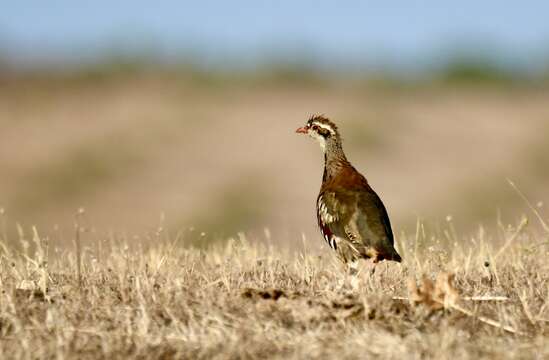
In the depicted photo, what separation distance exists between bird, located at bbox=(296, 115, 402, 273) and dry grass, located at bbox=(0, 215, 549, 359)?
24.7 inches

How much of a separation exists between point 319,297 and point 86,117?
33525 mm

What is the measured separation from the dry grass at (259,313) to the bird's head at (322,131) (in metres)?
2.28

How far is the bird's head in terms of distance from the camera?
10823 mm

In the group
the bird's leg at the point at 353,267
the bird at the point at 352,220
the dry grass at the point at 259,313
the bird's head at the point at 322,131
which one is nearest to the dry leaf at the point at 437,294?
the dry grass at the point at 259,313

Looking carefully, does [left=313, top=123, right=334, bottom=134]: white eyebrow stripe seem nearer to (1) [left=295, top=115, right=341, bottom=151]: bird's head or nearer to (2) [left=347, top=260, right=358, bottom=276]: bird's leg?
(1) [left=295, top=115, right=341, bottom=151]: bird's head

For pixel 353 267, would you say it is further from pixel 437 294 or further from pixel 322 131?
pixel 437 294

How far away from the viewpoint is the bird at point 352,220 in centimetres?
940

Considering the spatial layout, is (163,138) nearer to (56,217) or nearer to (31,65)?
(56,217)

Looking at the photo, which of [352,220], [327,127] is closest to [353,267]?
[352,220]

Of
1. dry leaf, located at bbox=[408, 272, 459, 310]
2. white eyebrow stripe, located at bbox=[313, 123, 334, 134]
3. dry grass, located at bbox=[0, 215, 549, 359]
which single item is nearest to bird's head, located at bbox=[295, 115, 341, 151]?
white eyebrow stripe, located at bbox=[313, 123, 334, 134]

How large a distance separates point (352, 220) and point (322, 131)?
1545mm

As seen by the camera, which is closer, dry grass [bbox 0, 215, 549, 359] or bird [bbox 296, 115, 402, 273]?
dry grass [bbox 0, 215, 549, 359]

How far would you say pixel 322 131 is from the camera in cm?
1094

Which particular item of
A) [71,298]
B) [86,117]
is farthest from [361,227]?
[86,117]
